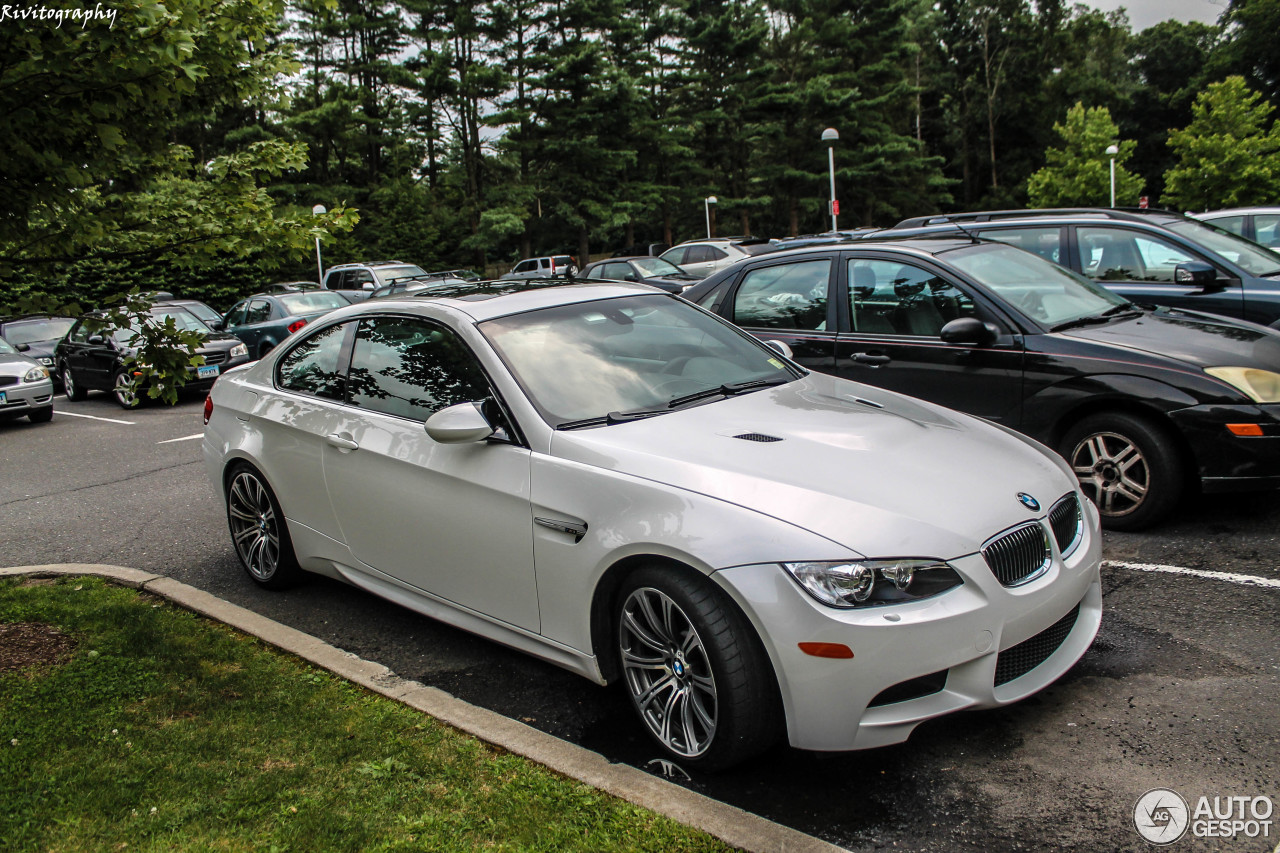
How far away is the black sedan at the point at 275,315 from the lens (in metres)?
17.9

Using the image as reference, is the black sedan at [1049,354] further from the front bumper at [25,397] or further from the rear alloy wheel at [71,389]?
the rear alloy wheel at [71,389]

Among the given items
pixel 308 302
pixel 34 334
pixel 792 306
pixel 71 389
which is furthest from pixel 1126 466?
pixel 34 334

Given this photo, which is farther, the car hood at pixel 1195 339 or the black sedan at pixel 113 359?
the black sedan at pixel 113 359

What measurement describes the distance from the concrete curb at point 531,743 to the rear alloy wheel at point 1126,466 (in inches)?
139

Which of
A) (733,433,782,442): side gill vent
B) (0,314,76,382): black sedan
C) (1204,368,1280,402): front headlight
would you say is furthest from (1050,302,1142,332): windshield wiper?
(0,314,76,382): black sedan

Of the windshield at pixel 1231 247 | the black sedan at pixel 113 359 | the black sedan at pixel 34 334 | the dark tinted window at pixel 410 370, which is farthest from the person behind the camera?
the black sedan at pixel 34 334

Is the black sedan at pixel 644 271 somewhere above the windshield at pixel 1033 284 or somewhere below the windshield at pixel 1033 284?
above

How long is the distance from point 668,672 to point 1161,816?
153 centimetres

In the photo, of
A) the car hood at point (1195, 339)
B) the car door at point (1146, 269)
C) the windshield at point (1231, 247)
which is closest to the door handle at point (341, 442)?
the car hood at point (1195, 339)

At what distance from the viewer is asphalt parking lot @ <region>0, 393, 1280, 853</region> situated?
2902 mm

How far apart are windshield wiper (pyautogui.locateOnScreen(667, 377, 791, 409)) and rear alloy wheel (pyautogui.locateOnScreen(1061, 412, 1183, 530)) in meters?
2.11

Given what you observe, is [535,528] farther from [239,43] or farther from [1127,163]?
[1127,163]

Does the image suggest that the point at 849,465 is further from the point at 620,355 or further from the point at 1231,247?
the point at 1231,247

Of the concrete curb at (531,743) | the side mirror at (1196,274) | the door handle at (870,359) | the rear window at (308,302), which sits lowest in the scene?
the concrete curb at (531,743)
